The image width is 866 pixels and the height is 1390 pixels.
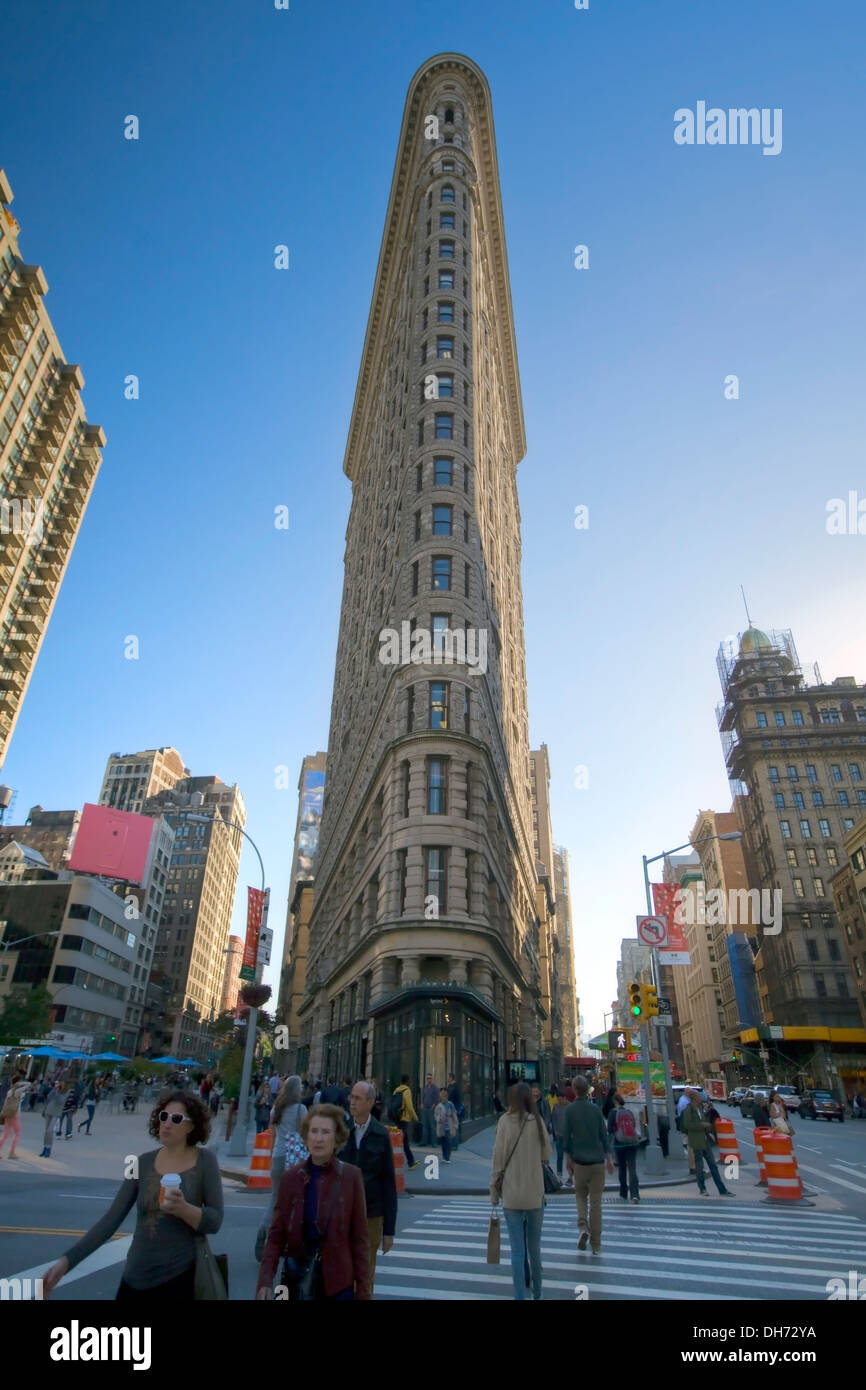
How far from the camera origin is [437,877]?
29703 mm

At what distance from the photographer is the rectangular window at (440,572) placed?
3681cm

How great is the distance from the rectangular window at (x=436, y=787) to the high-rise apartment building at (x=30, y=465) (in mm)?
56965

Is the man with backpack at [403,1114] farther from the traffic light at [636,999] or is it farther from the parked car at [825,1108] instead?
the parked car at [825,1108]

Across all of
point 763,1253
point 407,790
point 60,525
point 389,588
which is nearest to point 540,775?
point 60,525

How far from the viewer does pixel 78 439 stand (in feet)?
281

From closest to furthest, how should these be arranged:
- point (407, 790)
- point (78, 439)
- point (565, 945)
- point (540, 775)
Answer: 1. point (407, 790)
2. point (78, 439)
3. point (540, 775)
4. point (565, 945)

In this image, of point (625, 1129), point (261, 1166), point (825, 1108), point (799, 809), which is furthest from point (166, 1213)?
point (799, 809)

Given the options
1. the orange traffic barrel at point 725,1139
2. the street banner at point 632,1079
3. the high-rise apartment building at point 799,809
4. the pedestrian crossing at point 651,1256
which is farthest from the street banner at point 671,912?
the high-rise apartment building at point 799,809

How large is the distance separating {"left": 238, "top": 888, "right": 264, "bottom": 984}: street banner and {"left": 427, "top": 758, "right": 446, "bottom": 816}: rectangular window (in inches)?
291

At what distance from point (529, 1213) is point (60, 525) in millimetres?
89932

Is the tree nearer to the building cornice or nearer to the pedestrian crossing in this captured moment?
the pedestrian crossing
